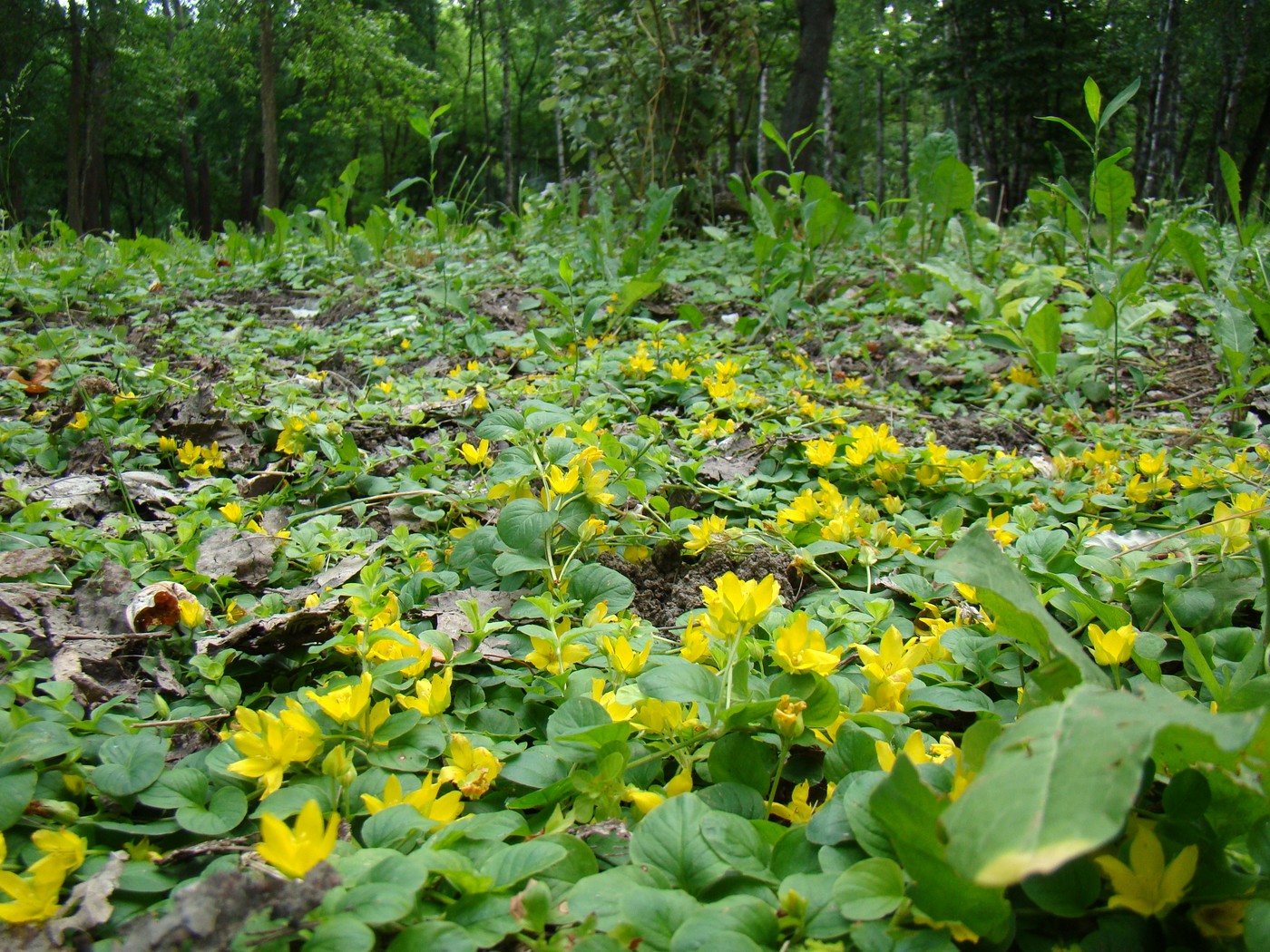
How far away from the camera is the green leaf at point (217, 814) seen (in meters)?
0.92

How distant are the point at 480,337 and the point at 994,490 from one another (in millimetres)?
2206

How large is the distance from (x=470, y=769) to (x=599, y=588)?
0.51 meters

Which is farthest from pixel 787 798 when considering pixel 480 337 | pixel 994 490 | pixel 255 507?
pixel 480 337

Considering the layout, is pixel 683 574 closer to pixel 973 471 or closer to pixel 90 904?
pixel 973 471

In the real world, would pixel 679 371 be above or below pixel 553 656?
above

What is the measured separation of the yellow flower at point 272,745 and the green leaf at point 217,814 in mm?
29

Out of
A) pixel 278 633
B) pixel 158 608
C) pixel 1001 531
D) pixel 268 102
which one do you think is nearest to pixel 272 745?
pixel 278 633

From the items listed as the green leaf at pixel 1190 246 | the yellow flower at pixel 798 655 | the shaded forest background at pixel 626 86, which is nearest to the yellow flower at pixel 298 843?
the yellow flower at pixel 798 655

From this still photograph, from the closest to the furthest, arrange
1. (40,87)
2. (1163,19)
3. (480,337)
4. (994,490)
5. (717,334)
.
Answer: (994,490)
(480,337)
(717,334)
(1163,19)
(40,87)

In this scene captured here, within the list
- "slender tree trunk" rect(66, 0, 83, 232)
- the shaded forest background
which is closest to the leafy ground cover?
the shaded forest background

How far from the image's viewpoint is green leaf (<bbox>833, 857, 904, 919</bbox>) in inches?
28.4

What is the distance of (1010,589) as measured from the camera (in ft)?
2.51

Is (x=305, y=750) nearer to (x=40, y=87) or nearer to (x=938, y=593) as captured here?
(x=938, y=593)

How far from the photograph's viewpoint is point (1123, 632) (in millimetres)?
1047
